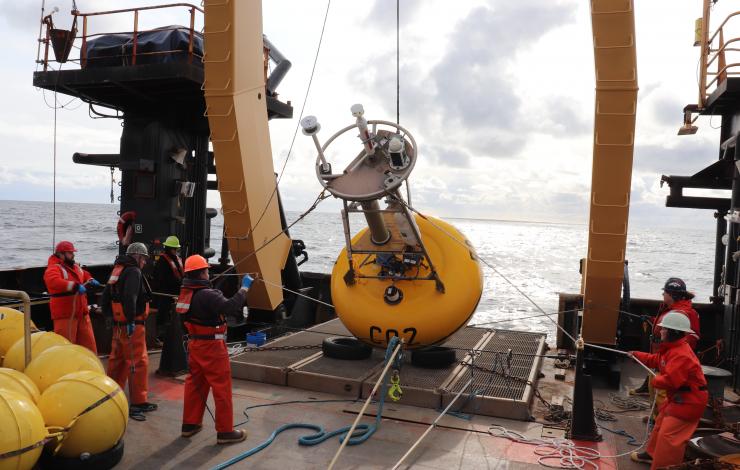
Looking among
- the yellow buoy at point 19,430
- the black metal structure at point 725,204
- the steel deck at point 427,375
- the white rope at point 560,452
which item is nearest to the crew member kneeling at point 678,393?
the white rope at point 560,452

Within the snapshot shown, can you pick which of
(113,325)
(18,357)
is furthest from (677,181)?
(18,357)

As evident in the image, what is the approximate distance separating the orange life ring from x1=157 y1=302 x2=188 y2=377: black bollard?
3300mm

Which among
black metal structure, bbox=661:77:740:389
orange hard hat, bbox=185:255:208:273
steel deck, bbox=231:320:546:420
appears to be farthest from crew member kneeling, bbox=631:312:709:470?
orange hard hat, bbox=185:255:208:273

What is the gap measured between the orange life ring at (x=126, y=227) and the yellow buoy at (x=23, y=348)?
4282mm

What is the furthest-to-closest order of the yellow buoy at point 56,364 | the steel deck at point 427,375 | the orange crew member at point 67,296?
the orange crew member at point 67,296
the steel deck at point 427,375
the yellow buoy at point 56,364

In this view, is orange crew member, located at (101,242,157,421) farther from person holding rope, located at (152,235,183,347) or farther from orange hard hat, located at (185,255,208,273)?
person holding rope, located at (152,235,183,347)

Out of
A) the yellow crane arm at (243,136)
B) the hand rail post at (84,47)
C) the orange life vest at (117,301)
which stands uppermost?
the hand rail post at (84,47)

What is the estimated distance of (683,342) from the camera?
15.6 feet

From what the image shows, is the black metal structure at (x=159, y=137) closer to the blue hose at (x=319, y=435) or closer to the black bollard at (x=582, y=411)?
the blue hose at (x=319, y=435)

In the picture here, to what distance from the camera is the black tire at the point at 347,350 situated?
7.41 m

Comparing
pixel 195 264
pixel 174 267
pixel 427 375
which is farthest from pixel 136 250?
pixel 427 375

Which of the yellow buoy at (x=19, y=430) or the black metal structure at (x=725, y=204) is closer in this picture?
the yellow buoy at (x=19, y=430)

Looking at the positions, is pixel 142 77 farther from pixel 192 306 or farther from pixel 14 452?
pixel 14 452

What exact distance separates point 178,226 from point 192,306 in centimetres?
581
